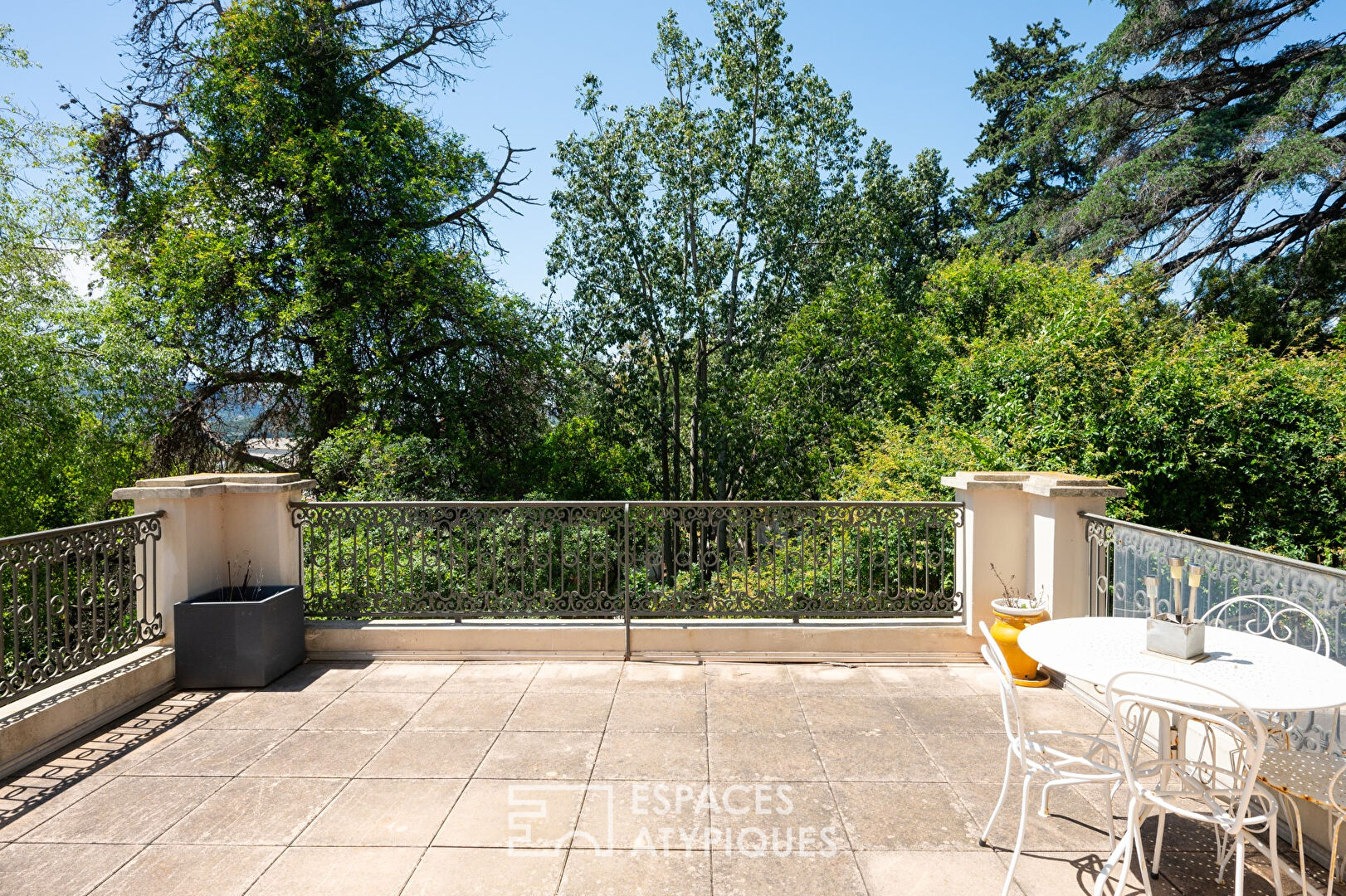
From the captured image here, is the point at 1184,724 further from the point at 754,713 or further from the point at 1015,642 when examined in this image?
the point at 754,713

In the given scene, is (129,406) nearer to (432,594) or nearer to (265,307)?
(265,307)

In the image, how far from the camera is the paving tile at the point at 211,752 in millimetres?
3760

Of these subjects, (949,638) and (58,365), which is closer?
(949,638)

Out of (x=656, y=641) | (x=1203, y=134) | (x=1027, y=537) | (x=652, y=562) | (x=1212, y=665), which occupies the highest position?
(x=1203, y=134)

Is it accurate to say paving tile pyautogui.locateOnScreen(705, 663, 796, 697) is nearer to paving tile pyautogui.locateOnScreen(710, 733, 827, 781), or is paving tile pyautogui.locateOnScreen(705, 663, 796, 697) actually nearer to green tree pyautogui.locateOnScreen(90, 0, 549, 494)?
paving tile pyautogui.locateOnScreen(710, 733, 827, 781)

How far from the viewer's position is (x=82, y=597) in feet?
13.5

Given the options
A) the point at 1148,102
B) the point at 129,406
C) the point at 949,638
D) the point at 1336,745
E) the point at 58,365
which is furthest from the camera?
the point at 1148,102

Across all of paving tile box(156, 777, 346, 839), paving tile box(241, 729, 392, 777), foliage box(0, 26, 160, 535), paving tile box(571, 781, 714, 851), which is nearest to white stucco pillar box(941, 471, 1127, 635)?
paving tile box(571, 781, 714, 851)

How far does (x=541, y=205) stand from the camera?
1427cm

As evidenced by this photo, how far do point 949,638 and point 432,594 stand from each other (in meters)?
3.90

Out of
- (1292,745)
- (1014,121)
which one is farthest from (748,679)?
(1014,121)

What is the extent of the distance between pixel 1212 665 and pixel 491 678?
4074 millimetres

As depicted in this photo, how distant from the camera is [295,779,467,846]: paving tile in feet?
10.1

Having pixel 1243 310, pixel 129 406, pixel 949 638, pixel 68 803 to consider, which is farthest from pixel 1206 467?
pixel 129 406
